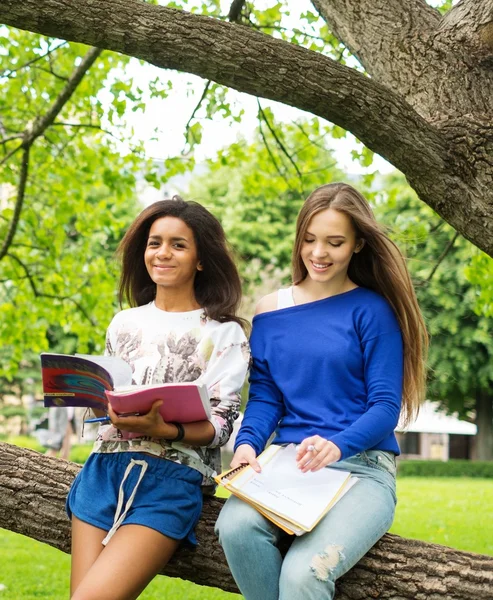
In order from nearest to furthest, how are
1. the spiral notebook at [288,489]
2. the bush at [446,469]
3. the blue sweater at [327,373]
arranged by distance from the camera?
the spiral notebook at [288,489] → the blue sweater at [327,373] → the bush at [446,469]

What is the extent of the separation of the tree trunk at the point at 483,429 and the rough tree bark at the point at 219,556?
22253 millimetres

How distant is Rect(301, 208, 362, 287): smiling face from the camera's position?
10.1 feet

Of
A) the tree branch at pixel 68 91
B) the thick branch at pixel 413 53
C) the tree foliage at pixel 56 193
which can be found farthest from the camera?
the tree foliage at pixel 56 193

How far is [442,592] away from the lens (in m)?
2.78

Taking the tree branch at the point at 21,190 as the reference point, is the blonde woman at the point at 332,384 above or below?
below

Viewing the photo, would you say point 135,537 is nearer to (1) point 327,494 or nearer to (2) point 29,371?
(1) point 327,494

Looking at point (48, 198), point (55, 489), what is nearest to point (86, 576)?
point (55, 489)

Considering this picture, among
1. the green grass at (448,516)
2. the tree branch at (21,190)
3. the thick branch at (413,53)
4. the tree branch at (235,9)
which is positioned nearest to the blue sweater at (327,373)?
the thick branch at (413,53)

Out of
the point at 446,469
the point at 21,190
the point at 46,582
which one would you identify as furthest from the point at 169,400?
the point at 446,469

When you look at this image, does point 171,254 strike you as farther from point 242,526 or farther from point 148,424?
point 242,526

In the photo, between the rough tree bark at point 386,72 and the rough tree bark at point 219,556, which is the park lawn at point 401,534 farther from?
the rough tree bark at point 386,72

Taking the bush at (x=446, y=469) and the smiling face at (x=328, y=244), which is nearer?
the smiling face at (x=328, y=244)

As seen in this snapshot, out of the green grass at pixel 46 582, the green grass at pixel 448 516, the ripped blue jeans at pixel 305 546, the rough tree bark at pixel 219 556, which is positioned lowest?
the green grass at pixel 448 516

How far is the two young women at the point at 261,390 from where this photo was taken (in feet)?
8.70
